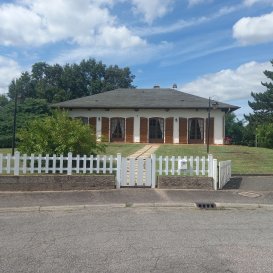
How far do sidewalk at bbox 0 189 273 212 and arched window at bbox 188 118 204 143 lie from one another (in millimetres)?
22199

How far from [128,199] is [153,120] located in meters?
23.9

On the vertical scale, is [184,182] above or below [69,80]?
below

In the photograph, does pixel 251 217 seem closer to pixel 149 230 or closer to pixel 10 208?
pixel 149 230

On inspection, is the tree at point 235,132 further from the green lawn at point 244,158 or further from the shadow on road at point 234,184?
the shadow on road at point 234,184

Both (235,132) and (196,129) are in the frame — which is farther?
(235,132)

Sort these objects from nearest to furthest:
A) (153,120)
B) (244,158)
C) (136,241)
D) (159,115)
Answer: (136,241)
(244,158)
(159,115)
(153,120)

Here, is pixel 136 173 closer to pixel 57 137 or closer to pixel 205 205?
pixel 205 205

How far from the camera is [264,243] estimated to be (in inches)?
245

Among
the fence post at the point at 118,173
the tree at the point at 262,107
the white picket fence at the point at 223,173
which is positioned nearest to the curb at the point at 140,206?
the fence post at the point at 118,173

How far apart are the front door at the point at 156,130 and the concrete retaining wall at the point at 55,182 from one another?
74.1 ft

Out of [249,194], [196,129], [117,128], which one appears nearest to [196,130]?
[196,129]

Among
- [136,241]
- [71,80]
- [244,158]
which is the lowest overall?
[136,241]

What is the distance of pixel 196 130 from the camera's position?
3362 centimetres

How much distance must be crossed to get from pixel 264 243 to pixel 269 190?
589 centimetres
